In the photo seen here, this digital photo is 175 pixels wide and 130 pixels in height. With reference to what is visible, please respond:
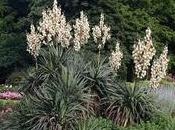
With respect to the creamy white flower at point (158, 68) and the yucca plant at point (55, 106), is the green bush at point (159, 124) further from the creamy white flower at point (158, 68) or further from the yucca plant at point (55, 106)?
the yucca plant at point (55, 106)

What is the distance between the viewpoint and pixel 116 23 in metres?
32.9

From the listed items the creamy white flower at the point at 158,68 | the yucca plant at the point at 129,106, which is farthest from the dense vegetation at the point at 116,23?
the creamy white flower at the point at 158,68

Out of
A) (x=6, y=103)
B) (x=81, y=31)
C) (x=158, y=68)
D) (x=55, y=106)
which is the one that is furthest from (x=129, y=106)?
(x=6, y=103)

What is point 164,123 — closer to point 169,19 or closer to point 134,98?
point 134,98

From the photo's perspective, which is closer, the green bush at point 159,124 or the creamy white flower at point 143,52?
the creamy white flower at point 143,52

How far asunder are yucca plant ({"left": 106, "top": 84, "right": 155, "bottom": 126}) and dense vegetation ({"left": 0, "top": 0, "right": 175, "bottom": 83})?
46.8 ft

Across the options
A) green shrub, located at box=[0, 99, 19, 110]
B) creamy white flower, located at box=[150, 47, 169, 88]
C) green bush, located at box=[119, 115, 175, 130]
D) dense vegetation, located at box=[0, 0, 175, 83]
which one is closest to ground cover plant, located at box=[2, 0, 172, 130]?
creamy white flower, located at box=[150, 47, 169, 88]

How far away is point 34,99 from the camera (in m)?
16.2

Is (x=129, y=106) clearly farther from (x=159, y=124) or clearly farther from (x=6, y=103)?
(x=6, y=103)

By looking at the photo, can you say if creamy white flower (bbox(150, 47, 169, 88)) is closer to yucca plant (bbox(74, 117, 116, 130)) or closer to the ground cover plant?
the ground cover plant

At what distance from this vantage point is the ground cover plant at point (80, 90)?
15867 mm

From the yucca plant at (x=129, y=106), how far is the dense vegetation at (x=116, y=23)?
1427 centimetres

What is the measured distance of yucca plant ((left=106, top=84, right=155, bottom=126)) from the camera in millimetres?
16953

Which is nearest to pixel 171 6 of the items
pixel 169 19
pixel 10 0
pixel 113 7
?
pixel 169 19
